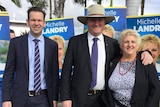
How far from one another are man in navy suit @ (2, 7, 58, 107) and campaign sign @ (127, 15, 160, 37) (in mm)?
A: 2672

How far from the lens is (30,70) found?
3.74 m

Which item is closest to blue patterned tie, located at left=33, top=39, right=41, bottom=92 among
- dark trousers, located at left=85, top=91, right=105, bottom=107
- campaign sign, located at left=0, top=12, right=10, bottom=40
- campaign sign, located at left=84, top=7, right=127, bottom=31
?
dark trousers, located at left=85, top=91, right=105, bottom=107

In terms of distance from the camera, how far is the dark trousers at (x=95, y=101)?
3779 mm

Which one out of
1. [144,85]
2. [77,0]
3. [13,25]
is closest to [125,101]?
[144,85]

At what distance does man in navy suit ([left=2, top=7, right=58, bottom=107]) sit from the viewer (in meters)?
3.73

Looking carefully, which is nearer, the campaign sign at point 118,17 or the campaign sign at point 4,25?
the campaign sign at point 4,25

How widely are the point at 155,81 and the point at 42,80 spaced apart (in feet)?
4.24

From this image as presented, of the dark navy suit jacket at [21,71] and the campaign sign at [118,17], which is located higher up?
the campaign sign at [118,17]

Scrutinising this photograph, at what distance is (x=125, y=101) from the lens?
11.4 ft

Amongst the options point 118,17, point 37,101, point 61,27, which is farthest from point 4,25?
point 37,101

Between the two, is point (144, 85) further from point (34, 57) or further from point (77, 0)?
point (77, 0)

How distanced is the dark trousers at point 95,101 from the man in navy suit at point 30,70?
42 cm

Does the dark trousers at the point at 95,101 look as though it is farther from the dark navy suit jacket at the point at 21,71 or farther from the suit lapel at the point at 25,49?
the suit lapel at the point at 25,49

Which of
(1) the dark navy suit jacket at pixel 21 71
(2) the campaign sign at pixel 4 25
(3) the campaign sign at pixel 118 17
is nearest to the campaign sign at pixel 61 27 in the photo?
(3) the campaign sign at pixel 118 17
